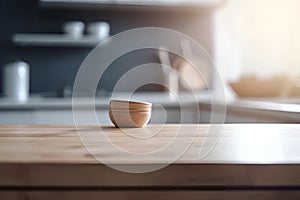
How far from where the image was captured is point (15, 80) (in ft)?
9.27

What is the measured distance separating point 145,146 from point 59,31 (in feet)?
8.32

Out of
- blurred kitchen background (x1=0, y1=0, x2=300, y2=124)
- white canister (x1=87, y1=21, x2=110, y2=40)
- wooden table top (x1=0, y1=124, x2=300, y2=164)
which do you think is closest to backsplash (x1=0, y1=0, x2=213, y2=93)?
blurred kitchen background (x1=0, y1=0, x2=300, y2=124)

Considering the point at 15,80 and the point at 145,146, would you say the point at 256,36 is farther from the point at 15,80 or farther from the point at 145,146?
the point at 145,146

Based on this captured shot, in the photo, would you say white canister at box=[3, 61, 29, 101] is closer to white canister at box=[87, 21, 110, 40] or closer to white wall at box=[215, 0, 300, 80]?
white canister at box=[87, 21, 110, 40]

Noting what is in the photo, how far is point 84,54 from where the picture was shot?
3.10m

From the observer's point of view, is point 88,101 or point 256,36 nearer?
point 88,101

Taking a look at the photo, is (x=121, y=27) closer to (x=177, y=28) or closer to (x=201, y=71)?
(x=177, y=28)

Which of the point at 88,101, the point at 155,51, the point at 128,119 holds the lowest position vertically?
the point at 88,101

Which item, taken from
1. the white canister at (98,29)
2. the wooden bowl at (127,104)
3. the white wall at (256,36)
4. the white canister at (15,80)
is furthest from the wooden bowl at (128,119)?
the white wall at (256,36)

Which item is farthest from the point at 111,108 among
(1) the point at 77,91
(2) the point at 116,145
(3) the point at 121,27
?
(3) the point at 121,27

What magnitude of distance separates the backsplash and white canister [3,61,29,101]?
159mm

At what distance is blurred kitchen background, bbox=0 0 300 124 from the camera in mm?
2719

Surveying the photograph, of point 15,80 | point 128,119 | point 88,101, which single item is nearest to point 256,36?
point 88,101

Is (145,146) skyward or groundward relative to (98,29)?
groundward
